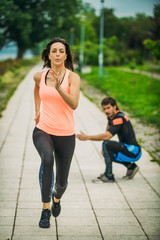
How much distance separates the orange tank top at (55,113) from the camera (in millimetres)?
3605

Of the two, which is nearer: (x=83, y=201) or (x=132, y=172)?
(x=83, y=201)

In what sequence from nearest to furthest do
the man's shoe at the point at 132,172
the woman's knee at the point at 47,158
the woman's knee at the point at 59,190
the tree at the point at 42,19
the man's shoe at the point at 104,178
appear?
the woman's knee at the point at 47,158 → the woman's knee at the point at 59,190 → the man's shoe at the point at 104,178 → the man's shoe at the point at 132,172 → the tree at the point at 42,19

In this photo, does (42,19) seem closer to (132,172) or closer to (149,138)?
(149,138)

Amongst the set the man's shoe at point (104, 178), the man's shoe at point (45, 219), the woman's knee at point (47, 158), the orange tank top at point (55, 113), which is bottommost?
the man's shoe at point (104, 178)

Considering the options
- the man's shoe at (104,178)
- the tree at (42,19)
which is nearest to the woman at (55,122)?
the man's shoe at (104,178)

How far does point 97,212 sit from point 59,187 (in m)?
0.72

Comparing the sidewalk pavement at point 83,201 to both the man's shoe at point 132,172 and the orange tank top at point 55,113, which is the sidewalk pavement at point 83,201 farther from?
the orange tank top at point 55,113

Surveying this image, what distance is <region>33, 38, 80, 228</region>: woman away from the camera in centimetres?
358

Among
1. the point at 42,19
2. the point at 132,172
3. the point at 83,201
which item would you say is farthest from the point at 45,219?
the point at 42,19

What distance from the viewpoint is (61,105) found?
11.9 ft

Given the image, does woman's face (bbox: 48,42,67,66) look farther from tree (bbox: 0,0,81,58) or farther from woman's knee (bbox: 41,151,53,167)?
tree (bbox: 0,0,81,58)

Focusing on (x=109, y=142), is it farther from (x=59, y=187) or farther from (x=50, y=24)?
(x=50, y=24)

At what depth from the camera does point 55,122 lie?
3652 millimetres

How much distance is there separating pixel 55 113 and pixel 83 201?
5.18 feet
